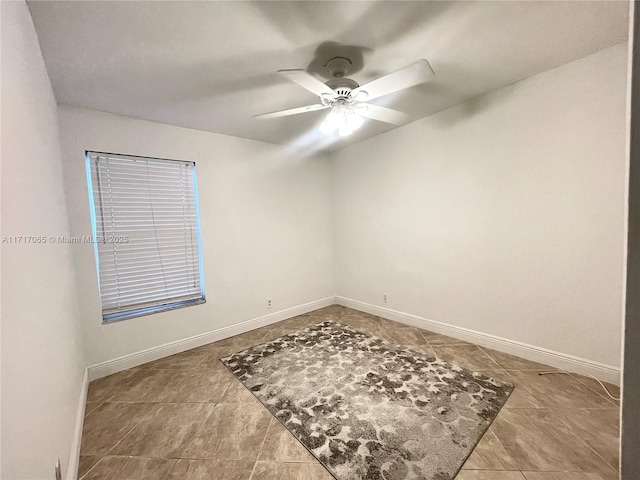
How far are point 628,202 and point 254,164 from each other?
10.8 ft

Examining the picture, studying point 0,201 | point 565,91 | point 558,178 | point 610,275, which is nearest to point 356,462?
point 0,201

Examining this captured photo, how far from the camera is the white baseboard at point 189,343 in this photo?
2330mm

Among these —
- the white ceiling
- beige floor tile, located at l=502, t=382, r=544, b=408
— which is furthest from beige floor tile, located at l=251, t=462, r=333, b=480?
the white ceiling

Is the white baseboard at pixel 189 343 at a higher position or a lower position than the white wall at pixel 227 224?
lower

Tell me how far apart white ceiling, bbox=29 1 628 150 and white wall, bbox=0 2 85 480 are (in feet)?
0.98

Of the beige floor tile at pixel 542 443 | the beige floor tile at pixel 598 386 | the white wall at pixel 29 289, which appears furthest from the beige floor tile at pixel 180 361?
the beige floor tile at pixel 598 386

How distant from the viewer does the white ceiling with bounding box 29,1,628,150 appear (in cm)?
140

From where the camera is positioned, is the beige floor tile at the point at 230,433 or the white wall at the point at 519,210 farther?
the white wall at the point at 519,210

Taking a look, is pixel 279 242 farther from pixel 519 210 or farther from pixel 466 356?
pixel 519 210

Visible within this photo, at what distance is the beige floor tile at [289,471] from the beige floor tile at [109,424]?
3.13ft

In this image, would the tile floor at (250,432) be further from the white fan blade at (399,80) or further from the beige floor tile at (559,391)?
the white fan blade at (399,80)

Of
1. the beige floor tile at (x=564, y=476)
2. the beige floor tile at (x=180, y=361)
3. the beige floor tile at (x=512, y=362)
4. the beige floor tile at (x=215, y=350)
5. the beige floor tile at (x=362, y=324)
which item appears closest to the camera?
the beige floor tile at (x=564, y=476)

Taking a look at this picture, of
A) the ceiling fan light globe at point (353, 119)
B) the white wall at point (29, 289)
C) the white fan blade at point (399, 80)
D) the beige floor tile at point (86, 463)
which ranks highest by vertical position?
the white fan blade at point (399, 80)

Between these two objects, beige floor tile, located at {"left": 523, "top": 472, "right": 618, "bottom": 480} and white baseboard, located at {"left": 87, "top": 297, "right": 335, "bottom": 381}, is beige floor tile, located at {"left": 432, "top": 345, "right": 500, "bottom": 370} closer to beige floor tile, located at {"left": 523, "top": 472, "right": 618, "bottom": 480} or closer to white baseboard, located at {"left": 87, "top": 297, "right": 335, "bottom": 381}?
beige floor tile, located at {"left": 523, "top": 472, "right": 618, "bottom": 480}
